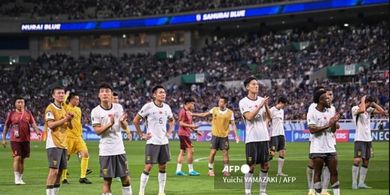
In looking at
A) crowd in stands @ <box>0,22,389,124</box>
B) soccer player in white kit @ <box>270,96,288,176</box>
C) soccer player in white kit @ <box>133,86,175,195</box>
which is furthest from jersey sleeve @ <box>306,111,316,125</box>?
crowd in stands @ <box>0,22,389,124</box>

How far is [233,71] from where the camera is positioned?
232 ft

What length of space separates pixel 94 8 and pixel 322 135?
78.4 metres

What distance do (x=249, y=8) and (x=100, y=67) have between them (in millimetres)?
20818

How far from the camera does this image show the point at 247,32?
266 feet

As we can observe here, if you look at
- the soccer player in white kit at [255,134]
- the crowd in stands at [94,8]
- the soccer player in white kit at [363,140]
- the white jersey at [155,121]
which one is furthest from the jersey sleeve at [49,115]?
the crowd in stands at [94,8]

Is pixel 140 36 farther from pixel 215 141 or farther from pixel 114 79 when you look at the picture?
pixel 215 141

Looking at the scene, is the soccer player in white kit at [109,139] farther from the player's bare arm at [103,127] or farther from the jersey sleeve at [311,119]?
the jersey sleeve at [311,119]

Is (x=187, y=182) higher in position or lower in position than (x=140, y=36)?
lower

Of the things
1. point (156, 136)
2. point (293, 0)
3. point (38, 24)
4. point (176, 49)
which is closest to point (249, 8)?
point (293, 0)

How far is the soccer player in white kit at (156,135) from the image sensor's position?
16.0m

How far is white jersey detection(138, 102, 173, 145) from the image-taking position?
1622cm

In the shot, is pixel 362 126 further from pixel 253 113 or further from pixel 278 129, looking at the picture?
pixel 253 113

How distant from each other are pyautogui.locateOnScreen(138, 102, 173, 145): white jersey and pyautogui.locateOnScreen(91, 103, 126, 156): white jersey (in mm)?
2274

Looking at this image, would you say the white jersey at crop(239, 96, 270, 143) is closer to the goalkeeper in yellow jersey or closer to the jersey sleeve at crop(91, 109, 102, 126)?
the jersey sleeve at crop(91, 109, 102, 126)
